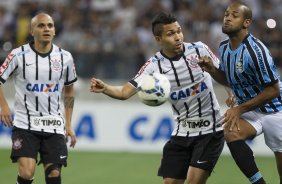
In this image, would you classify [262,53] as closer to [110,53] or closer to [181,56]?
[181,56]

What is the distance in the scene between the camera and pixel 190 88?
767cm

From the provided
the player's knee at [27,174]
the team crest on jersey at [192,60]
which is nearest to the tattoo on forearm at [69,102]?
the player's knee at [27,174]

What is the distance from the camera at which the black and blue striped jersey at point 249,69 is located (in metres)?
7.28

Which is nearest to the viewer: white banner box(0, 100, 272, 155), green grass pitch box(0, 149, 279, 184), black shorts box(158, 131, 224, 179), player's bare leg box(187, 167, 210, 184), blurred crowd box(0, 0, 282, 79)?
player's bare leg box(187, 167, 210, 184)

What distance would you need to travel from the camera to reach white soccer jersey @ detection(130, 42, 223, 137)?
765cm

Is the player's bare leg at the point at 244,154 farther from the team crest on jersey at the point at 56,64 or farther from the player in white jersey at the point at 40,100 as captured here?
the team crest on jersey at the point at 56,64

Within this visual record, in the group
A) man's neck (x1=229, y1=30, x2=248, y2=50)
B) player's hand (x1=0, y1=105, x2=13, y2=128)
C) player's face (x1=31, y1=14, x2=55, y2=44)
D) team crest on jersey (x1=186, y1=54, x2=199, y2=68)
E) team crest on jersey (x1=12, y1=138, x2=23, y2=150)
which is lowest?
team crest on jersey (x1=12, y1=138, x2=23, y2=150)

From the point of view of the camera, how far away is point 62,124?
27.3 feet

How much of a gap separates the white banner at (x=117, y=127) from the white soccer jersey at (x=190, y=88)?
600 cm

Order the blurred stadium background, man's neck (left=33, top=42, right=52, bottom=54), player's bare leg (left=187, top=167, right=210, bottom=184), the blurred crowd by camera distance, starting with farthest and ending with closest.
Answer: the blurred crowd → the blurred stadium background → man's neck (left=33, top=42, right=52, bottom=54) → player's bare leg (left=187, top=167, right=210, bottom=184)

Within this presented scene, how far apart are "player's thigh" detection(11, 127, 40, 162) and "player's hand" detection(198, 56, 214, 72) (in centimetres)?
224

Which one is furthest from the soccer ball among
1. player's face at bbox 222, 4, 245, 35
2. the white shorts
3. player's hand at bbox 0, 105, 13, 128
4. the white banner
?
the white banner

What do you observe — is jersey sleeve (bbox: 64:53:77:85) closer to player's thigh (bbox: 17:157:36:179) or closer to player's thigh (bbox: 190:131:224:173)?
player's thigh (bbox: 17:157:36:179)

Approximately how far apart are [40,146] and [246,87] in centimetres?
249
